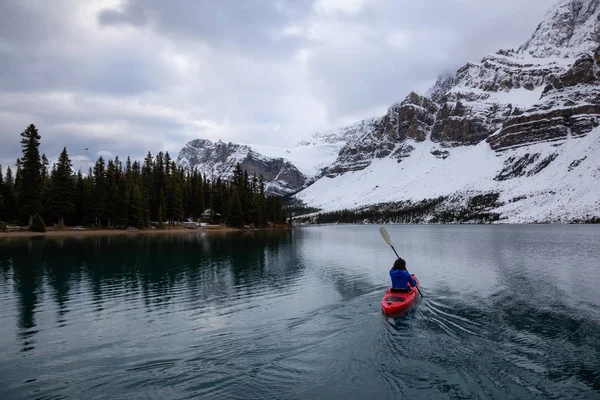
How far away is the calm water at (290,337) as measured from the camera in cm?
1352

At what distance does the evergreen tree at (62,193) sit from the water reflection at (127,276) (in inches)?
1703

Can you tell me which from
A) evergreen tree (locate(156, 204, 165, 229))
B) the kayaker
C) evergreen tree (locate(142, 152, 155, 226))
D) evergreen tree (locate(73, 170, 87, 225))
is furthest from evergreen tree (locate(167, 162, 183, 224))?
the kayaker

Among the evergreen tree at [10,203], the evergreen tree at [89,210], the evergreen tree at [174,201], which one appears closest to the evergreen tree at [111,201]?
the evergreen tree at [89,210]

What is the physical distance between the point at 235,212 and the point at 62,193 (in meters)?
51.5

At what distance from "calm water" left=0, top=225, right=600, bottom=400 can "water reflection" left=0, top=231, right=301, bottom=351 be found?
0.22 metres

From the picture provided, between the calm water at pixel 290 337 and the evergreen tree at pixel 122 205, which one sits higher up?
the evergreen tree at pixel 122 205

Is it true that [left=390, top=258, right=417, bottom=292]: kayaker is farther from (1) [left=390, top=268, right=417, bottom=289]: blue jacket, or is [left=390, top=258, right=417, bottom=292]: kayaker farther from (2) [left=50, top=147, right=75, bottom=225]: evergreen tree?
(2) [left=50, top=147, right=75, bottom=225]: evergreen tree

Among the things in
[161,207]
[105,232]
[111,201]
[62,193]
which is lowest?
[105,232]

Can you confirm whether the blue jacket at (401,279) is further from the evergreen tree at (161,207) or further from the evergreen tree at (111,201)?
the evergreen tree at (161,207)

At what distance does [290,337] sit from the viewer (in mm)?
18906

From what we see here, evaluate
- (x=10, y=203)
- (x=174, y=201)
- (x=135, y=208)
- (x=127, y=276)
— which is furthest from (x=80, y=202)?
(x=127, y=276)

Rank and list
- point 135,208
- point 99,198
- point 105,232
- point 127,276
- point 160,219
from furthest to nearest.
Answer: point 160,219
point 135,208
point 105,232
point 99,198
point 127,276

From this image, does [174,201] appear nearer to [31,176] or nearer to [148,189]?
[148,189]

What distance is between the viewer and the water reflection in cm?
2642
